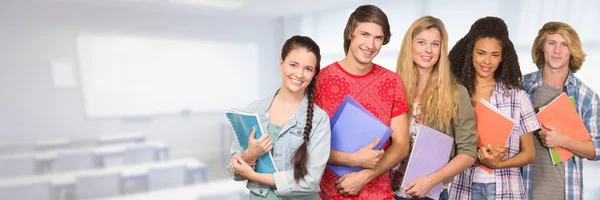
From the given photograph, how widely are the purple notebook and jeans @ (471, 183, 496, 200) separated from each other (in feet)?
0.77

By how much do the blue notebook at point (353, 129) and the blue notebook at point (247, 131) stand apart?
0.23 metres

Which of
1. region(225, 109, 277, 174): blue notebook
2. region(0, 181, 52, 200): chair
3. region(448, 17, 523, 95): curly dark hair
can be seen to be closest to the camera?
region(225, 109, 277, 174): blue notebook

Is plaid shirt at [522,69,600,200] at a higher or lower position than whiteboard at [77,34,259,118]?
lower

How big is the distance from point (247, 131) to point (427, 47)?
667mm

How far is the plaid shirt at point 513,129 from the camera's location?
4.64ft

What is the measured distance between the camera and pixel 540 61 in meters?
1.69

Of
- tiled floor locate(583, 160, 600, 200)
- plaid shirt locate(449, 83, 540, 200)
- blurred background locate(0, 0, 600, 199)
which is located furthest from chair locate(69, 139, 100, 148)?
tiled floor locate(583, 160, 600, 200)

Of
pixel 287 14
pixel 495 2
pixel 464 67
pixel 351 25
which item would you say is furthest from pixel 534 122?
pixel 287 14

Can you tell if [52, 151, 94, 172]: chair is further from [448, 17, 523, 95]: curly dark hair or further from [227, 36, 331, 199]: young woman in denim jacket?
[448, 17, 523, 95]: curly dark hair

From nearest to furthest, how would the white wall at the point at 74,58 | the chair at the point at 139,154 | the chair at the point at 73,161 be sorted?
the white wall at the point at 74,58
the chair at the point at 73,161
the chair at the point at 139,154

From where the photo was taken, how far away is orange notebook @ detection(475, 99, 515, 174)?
1321 millimetres

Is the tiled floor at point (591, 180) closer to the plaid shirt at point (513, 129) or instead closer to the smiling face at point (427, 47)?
the plaid shirt at point (513, 129)

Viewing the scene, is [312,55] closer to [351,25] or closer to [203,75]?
[351,25]

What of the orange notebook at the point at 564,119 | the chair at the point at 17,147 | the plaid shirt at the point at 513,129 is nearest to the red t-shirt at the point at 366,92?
the plaid shirt at the point at 513,129
